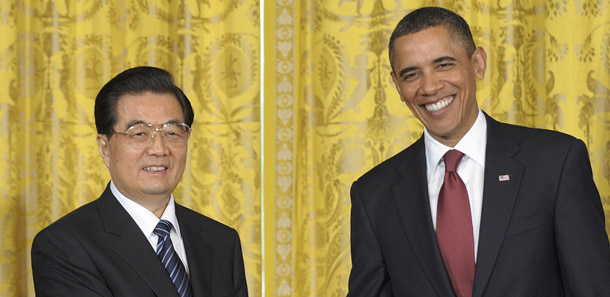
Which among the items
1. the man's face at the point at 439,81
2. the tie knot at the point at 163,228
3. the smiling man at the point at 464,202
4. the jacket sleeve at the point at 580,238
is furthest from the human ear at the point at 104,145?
the jacket sleeve at the point at 580,238

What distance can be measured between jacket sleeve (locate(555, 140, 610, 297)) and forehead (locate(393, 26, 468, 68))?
1.30 feet

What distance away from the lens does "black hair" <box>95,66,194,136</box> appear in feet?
6.72

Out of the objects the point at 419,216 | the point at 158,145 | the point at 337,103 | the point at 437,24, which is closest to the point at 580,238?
the point at 419,216

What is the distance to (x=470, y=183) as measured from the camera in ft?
6.43

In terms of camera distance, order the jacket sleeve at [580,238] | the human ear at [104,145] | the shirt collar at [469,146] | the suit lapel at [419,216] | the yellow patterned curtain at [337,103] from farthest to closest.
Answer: the yellow patterned curtain at [337,103] → the human ear at [104,145] → the shirt collar at [469,146] → the suit lapel at [419,216] → the jacket sleeve at [580,238]

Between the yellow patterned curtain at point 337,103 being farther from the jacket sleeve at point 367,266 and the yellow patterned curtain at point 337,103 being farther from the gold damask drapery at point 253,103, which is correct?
the jacket sleeve at point 367,266

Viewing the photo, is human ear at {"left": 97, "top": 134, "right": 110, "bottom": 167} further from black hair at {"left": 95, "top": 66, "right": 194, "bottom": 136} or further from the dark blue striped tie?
the dark blue striped tie

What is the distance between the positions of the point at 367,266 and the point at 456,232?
245mm

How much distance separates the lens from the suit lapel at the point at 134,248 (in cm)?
192

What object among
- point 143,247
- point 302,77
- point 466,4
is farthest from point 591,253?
point 302,77

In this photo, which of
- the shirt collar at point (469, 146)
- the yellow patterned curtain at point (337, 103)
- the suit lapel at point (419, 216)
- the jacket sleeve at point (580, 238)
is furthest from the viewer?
the yellow patterned curtain at point (337, 103)

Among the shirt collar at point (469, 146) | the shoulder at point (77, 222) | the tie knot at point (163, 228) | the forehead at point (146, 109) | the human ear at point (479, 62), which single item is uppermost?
the human ear at point (479, 62)

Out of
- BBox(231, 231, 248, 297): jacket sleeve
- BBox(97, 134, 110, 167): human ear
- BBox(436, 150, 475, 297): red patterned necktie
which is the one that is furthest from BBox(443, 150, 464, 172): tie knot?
BBox(97, 134, 110, 167): human ear

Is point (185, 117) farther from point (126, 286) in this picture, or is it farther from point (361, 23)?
point (361, 23)
